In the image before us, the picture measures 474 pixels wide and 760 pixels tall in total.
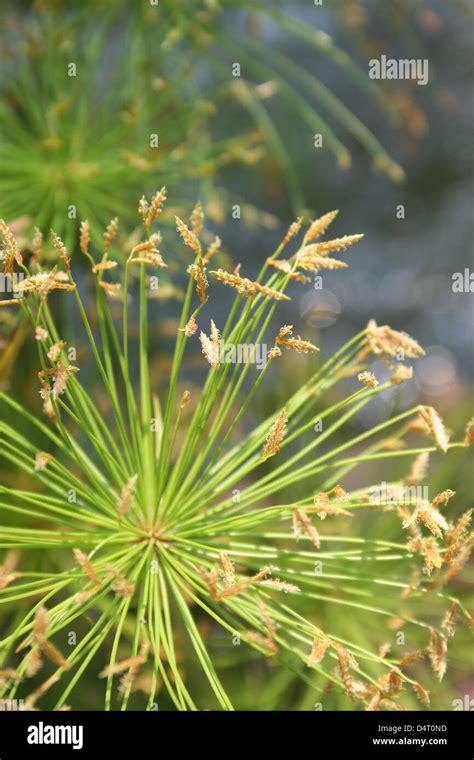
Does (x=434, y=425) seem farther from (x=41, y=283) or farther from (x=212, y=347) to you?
(x=41, y=283)

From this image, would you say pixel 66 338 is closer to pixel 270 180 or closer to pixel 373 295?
pixel 270 180

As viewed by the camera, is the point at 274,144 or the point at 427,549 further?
the point at 274,144

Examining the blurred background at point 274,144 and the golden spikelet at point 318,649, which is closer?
the golden spikelet at point 318,649

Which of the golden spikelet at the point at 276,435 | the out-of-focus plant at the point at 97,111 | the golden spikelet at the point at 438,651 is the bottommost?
the golden spikelet at the point at 438,651

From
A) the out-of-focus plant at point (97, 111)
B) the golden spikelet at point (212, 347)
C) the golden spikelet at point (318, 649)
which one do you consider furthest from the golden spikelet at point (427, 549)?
the out-of-focus plant at point (97, 111)

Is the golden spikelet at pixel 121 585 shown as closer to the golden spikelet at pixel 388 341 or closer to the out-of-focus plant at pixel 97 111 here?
the golden spikelet at pixel 388 341

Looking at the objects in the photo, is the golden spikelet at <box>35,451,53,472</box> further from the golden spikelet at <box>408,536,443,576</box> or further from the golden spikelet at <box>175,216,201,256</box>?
the golden spikelet at <box>408,536,443,576</box>

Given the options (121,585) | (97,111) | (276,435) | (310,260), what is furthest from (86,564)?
(97,111)
